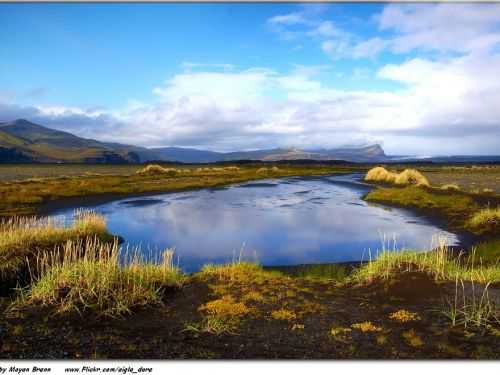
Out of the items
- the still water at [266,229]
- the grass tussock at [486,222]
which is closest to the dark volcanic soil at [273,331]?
the still water at [266,229]

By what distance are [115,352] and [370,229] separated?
19724 mm

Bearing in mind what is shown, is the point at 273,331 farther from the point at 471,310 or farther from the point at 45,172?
the point at 45,172

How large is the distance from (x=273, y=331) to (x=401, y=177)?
48272mm

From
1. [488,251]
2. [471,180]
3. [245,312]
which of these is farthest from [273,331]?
[471,180]

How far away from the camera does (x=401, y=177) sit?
5453 centimetres

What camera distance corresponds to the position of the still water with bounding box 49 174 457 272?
20.5 meters

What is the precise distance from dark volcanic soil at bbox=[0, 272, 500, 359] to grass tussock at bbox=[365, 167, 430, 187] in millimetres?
36533

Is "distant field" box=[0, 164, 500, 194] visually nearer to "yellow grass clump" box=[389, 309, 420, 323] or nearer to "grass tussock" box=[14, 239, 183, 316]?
"yellow grass clump" box=[389, 309, 420, 323]

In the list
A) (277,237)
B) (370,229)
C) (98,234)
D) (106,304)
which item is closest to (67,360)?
(106,304)

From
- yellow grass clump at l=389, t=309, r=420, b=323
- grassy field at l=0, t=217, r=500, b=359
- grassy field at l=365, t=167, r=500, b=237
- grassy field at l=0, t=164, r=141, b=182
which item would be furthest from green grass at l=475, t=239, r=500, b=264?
grassy field at l=0, t=164, r=141, b=182

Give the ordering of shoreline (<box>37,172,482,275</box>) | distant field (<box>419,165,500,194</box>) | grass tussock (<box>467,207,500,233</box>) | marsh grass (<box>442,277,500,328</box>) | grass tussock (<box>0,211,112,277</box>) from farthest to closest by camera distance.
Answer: distant field (<box>419,165,500,194</box>)
grass tussock (<box>467,207,500,233</box>)
shoreline (<box>37,172,482,275</box>)
grass tussock (<box>0,211,112,277</box>)
marsh grass (<box>442,277,500,328</box>)

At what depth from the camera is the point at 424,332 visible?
934cm

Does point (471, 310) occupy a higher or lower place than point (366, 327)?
higher

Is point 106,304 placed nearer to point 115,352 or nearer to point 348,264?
point 115,352
